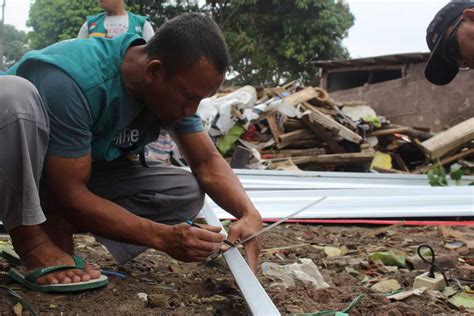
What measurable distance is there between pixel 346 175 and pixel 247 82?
12.0 meters

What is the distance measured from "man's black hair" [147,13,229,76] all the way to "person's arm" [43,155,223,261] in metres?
0.44

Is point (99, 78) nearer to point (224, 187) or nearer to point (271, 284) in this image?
point (224, 187)

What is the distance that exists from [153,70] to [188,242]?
1.98 ft

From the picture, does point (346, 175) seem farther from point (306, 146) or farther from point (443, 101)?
point (443, 101)

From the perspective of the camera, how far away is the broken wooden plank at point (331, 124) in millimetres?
6824

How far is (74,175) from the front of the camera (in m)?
1.71

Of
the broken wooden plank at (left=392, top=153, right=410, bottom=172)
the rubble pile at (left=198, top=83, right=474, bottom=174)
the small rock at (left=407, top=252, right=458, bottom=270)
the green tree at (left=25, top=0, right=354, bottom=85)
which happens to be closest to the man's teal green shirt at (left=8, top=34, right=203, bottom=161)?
the small rock at (left=407, top=252, right=458, bottom=270)

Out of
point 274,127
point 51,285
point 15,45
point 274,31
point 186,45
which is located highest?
point 274,31

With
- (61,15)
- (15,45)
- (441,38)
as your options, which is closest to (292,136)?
(441,38)

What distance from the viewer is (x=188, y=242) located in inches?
68.7

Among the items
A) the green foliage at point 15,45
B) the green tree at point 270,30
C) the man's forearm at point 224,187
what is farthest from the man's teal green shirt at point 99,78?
the green foliage at point 15,45

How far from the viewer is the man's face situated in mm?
1746

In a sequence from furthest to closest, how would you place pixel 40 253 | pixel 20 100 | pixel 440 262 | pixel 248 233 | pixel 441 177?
pixel 441 177 → pixel 440 262 → pixel 248 233 → pixel 40 253 → pixel 20 100

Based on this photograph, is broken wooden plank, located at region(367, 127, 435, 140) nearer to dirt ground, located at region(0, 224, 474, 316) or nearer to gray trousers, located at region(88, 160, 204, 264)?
dirt ground, located at region(0, 224, 474, 316)
